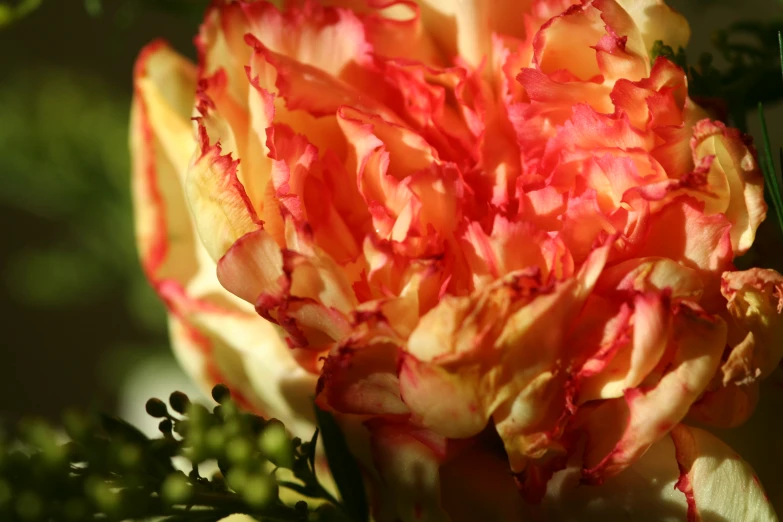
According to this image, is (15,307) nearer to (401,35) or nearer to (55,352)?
(55,352)

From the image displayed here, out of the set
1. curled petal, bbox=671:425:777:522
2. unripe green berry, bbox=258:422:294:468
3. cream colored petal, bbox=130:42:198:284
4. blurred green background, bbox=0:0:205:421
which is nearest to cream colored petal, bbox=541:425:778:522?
curled petal, bbox=671:425:777:522

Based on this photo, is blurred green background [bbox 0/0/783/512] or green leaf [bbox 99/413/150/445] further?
blurred green background [bbox 0/0/783/512]

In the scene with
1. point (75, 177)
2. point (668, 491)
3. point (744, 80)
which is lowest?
point (668, 491)

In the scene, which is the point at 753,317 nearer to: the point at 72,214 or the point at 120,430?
the point at 120,430

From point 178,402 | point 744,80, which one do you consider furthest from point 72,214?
point 744,80

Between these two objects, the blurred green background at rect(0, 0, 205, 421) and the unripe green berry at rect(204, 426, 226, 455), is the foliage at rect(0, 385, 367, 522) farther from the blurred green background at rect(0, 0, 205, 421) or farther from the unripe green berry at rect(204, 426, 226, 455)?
the blurred green background at rect(0, 0, 205, 421)

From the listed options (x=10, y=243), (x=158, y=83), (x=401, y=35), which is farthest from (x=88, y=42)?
(x=401, y=35)

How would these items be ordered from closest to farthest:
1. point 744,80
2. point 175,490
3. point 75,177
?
point 175,490, point 744,80, point 75,177
